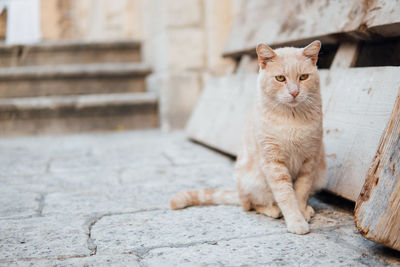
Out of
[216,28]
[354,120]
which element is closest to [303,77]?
[354,120]

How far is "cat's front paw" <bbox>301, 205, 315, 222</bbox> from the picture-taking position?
1.66m

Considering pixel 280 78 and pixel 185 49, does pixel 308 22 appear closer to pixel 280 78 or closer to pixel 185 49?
pixel 280 78

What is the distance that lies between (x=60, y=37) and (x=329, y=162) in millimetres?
9354

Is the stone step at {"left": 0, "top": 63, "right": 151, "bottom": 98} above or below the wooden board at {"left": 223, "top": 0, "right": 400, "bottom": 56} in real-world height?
below

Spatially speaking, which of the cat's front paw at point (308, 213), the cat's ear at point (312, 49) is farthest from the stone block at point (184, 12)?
the cat's front paw at point (308, 213)

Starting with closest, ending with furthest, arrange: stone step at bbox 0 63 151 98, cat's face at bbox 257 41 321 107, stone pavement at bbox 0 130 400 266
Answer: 1. stone pavement at bbox 0 130 400 266
2. cat's face at bbox 257 41 321 107
3. stone step at bbox 0 63 151 98

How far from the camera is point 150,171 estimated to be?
277 centimetres

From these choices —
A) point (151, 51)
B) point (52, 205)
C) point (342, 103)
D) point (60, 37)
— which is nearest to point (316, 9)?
point (342, 103)

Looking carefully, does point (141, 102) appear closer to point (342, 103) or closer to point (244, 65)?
point (244, 65)

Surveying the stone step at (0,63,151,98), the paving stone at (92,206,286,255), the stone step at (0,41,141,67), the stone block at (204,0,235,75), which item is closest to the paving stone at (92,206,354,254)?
the paving stone at (92,206,286,255)

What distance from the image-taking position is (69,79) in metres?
5.11

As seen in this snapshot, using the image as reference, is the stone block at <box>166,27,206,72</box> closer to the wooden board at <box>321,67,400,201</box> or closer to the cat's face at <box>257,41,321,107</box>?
the wooden board at <box>321,67,400,201</box>

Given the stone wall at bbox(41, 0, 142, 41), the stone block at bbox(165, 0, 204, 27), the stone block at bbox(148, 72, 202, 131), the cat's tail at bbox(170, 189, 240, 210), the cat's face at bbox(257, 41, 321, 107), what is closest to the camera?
the cat's face at bbox(257, 41, 321, 107)

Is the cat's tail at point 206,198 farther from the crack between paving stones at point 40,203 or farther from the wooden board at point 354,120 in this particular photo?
the crack between paving stones at point 40,203
